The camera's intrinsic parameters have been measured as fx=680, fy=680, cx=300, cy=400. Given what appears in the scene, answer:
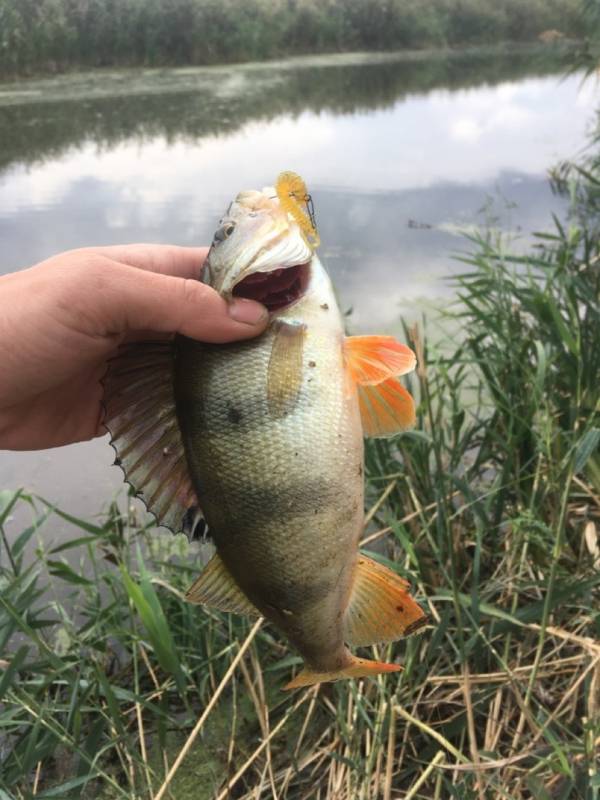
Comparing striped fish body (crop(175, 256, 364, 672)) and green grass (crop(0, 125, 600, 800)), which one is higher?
striped fish body (crop(175, 256, 364, 672))

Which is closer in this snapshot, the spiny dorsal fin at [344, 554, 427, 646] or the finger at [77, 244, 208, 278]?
the spiny dorsal fin at [344, 554, 427, 646]

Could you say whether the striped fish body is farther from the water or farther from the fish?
the water

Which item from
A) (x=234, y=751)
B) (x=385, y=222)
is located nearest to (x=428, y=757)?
(x=234, y=751)

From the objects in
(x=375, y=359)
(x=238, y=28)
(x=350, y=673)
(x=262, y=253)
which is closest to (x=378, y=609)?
(x=350, y=673)

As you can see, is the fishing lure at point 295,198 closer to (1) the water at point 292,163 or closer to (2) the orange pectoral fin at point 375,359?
(2) the orange pectoral fin at point 375,359

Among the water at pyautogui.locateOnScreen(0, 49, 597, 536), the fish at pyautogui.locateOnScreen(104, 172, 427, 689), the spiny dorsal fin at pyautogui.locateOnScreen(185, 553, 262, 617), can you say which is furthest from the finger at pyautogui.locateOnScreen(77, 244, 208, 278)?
the water at pyautogui.locateOnScreen(0, 49, 597, 536)

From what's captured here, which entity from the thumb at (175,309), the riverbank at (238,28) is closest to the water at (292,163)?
the riverbank at (238,28)
